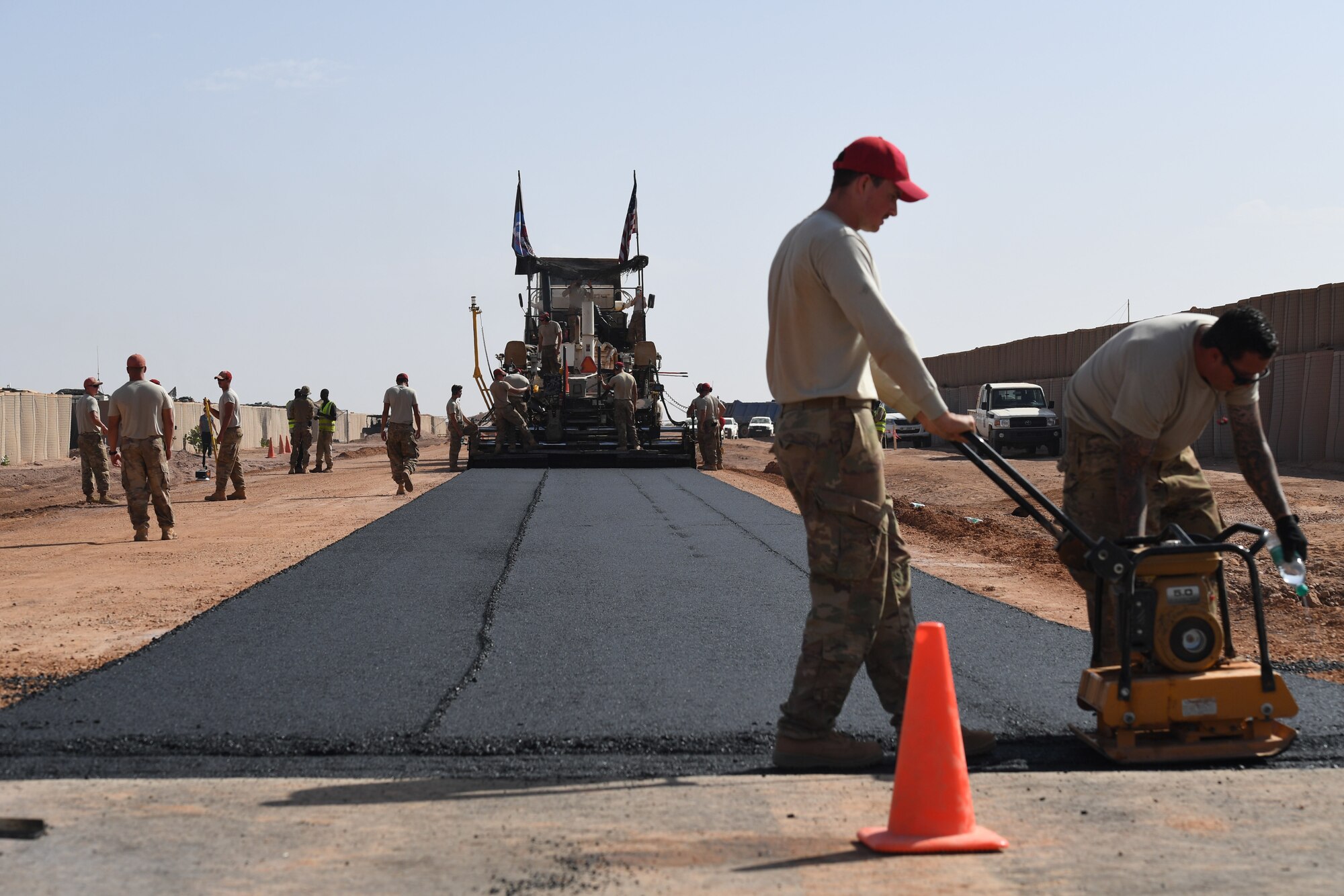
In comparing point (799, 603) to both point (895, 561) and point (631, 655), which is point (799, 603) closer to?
point (631, 655)

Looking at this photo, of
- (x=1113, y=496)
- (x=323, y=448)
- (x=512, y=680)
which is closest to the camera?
(x=1113, y=496)

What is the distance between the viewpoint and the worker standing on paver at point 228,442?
1617 centimetres

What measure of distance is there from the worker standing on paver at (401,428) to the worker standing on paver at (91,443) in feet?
12.1

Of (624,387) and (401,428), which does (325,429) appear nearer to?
(624,387)

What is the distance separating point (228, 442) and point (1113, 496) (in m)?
14.3

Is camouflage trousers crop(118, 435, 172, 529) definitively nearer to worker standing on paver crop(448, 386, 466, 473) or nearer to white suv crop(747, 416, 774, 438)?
worker standing on paver crop(448, 386, 466, 473)

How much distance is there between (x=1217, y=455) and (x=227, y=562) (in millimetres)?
21284

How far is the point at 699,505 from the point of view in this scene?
14266 millimetres

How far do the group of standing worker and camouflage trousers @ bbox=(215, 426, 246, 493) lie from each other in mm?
13667

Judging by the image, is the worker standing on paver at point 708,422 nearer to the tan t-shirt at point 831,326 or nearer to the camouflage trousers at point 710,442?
the camouflage trousers at point 710,442

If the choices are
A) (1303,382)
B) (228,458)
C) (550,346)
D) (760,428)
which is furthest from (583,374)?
(760,428)

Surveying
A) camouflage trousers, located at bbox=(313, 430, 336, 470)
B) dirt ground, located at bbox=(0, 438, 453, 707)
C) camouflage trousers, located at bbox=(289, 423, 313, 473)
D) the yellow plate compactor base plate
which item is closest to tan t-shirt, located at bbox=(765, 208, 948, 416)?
the yellow plate compactor base plate

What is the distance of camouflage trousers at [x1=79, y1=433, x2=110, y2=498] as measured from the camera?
686 inches

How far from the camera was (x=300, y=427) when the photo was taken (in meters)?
25.4
